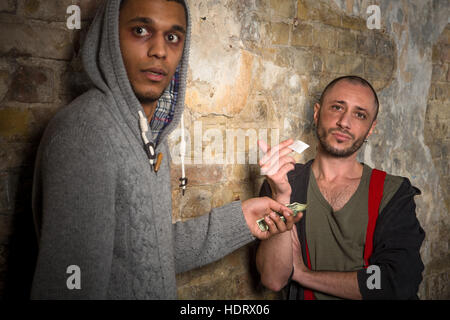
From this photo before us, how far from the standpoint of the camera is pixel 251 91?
5.66 feet

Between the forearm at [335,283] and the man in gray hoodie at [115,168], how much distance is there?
0.70 metres

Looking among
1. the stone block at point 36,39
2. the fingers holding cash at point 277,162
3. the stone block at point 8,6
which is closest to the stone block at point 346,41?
the fingers holding cash at point 277,162

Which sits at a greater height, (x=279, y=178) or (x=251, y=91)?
(x=251, y=91)

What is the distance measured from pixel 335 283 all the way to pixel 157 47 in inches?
46.6

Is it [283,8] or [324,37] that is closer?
[283,8]

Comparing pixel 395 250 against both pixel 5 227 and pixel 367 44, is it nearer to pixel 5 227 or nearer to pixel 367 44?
pixel 367 44

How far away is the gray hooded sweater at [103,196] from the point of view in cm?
80

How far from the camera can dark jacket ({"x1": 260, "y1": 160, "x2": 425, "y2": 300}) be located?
4.65 feet

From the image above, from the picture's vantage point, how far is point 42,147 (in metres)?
0.88

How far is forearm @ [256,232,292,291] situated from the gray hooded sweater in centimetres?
61

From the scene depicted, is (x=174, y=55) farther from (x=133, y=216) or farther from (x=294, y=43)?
(x=294, y=43)

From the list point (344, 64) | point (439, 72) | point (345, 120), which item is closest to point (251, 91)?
point (345, 120)
